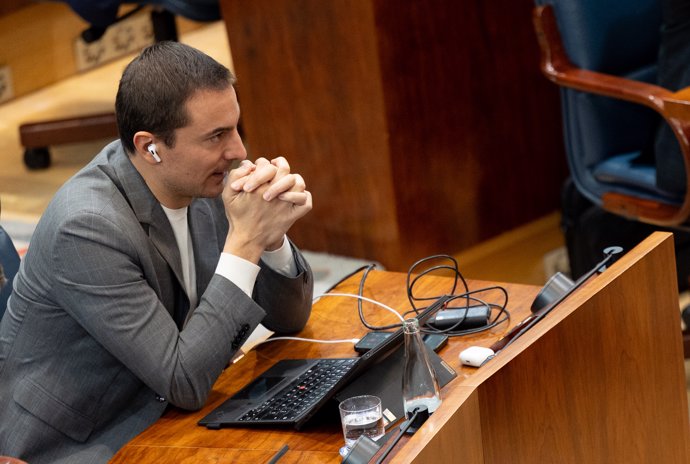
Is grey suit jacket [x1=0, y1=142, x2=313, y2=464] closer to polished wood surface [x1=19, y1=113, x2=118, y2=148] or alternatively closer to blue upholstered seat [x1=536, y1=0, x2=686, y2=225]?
blue upholstered seat [x1=536, y1=0, x2=686, y2=225]

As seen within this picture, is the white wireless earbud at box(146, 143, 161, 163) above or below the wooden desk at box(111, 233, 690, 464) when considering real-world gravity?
above

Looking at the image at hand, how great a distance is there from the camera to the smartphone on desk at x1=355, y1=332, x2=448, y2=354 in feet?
6.20

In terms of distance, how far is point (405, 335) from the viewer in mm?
1605

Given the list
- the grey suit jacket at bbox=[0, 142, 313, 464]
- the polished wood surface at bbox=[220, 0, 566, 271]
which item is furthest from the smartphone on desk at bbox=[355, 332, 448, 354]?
the polished wood surface at bbox=[220, 0, 566, 271]

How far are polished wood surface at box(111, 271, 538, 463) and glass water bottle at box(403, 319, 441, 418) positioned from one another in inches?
1.1

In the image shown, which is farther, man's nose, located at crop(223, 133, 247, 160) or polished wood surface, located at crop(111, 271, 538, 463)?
man's nose, located at crop(223, 133, 247, 160)

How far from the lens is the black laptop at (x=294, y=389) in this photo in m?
1.68

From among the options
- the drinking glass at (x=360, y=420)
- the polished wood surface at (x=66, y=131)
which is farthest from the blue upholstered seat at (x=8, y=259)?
the polished wood surface at (x=66, y=131)

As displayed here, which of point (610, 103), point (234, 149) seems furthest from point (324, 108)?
point (234, 149)

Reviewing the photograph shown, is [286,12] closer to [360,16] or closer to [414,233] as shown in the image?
[360,16]

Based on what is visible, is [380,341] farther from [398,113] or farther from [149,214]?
[398,113]

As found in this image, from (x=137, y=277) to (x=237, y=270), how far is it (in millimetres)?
161

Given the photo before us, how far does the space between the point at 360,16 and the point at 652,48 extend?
0.78m

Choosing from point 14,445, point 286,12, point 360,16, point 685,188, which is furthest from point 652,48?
point 14,445
